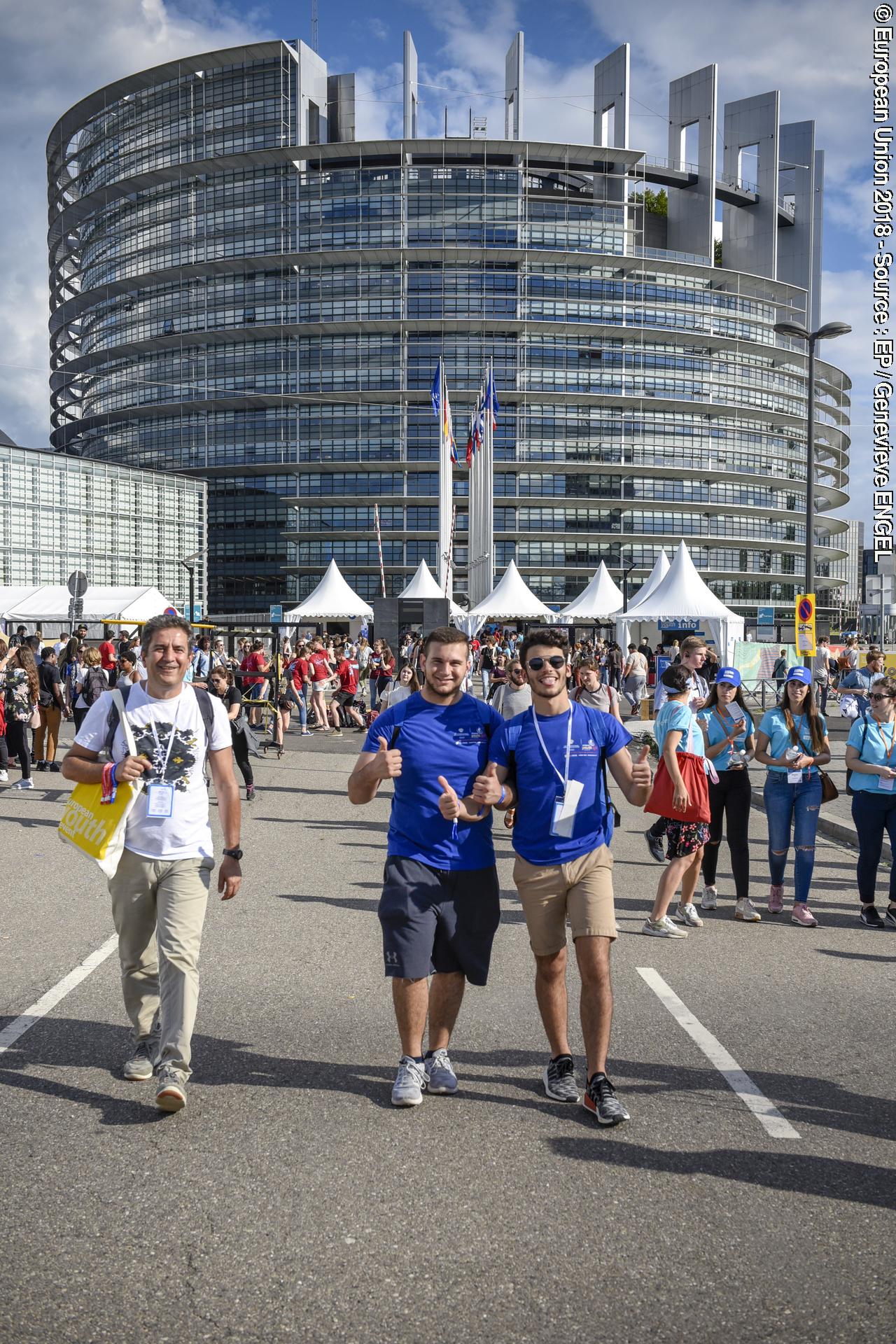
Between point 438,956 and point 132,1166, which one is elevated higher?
point 438,956

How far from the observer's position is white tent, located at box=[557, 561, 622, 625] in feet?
129

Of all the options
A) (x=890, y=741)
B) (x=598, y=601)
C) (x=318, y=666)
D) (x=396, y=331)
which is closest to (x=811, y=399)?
(x=318, y=666)

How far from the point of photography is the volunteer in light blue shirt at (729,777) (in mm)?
8078

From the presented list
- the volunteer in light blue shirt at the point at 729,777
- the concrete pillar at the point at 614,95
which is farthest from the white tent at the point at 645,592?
the concrete pillar at the point at 614,95

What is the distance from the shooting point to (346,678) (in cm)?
2542

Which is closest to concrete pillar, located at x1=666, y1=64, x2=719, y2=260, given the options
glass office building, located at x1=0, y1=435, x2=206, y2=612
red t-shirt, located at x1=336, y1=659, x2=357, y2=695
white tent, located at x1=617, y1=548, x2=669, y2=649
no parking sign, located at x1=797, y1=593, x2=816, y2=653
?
glass office building, located at x1=0, y1=435, x2=206, y2=612

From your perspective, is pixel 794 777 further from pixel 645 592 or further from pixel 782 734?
pixel 645 592

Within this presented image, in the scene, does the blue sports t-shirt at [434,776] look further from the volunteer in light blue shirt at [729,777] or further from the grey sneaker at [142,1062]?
the volunteer in light blue shirt at [729,777]

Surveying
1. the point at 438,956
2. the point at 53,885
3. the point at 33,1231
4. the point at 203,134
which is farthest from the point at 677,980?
the point at 203,134

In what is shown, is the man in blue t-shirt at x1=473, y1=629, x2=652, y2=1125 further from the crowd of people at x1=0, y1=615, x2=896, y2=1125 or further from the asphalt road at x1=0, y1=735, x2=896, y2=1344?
the asphalt road at x1=0, y1=735, x2=896, y2=1344

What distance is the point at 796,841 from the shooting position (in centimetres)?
807

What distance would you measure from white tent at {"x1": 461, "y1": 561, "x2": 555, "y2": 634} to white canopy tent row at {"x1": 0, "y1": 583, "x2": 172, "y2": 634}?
11292 millimetres

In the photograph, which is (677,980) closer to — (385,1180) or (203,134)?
(385,1180)

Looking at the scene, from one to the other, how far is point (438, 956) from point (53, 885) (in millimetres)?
5143
